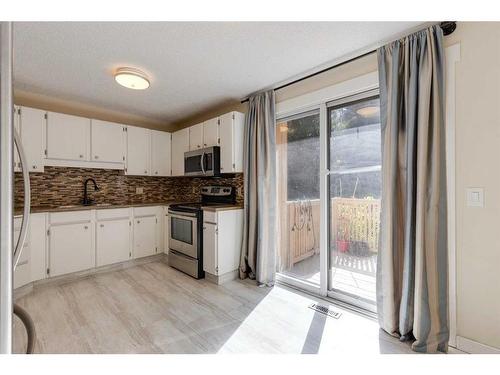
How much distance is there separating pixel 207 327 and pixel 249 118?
2.34 metres

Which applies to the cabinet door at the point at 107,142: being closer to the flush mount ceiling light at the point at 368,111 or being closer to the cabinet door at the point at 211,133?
the cabinet door at the point at 211,133

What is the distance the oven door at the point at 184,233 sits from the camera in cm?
307

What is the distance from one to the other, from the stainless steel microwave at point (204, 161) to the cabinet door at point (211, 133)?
0.36ft

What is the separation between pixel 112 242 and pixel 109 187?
948 millimetres

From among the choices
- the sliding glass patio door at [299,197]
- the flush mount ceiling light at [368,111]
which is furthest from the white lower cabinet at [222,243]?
the flush mount ceiling light at [368,111]

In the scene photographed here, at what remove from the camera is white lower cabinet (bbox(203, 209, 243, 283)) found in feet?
9.46

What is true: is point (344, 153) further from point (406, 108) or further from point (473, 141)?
point (473, 141)

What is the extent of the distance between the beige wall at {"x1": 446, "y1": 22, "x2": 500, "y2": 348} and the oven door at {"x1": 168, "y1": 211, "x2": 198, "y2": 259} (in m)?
2.58

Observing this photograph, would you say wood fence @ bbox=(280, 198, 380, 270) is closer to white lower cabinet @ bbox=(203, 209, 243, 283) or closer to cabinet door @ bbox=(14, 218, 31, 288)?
white lower cabinet @ bbox=(203, 209, 243, 283)

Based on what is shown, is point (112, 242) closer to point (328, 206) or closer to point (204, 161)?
point (204, 161)

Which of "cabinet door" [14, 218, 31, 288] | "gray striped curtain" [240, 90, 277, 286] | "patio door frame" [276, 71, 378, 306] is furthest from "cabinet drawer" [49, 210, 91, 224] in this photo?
"patio door frame" [276, 71, 378, 306]

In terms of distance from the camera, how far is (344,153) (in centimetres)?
240

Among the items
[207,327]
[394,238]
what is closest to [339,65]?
[394,238]

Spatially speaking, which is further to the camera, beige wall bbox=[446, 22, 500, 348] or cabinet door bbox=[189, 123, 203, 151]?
cabinet door bbox=[189, 123, 203, 151]
